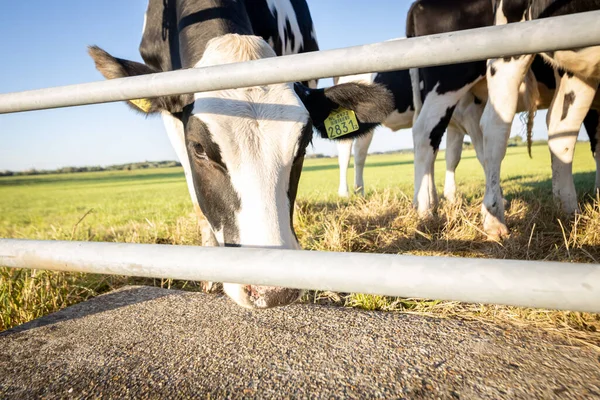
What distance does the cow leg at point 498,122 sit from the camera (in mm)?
2840

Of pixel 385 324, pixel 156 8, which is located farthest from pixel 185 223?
pixel 385 324

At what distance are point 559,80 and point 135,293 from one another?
3963mm

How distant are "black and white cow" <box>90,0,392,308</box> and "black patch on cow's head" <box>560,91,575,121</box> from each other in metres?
2.21

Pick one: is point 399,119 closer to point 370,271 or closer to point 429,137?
point 429,137

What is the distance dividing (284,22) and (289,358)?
138 inches

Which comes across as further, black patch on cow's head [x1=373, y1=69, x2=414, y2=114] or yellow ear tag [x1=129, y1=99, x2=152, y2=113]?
black patch on cow's head [x1=373, y1=69, x2=414, y2=114]

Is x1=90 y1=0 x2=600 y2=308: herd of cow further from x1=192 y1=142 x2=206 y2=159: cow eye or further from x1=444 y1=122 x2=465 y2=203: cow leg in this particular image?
x1=444 y1=122 x2=465 y2=203: cow leg

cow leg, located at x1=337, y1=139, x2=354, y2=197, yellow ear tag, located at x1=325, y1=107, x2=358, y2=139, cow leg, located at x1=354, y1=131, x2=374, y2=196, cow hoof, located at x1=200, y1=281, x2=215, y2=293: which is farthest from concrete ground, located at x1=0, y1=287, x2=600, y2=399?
cow leg, located at x1=354, y1=131, x2=374, y2=196

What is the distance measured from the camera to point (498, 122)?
3.00 meters

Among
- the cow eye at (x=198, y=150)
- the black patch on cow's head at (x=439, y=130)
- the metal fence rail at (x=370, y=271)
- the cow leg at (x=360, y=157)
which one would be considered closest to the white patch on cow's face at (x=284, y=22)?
the black patch on cow's head at (x=439, y=130)

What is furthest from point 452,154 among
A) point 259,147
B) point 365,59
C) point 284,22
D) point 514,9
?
point 365,59

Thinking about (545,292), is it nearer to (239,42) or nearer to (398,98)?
(239,42)

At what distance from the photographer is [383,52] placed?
81cm

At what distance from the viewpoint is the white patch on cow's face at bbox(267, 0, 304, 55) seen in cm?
356
